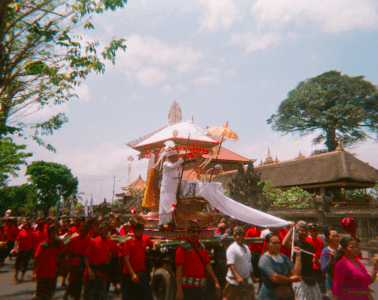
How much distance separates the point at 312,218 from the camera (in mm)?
19031

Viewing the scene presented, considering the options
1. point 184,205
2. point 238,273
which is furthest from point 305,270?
point 184,205

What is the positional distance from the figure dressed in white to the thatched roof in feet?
63.1

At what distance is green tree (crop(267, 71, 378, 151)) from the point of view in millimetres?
41500

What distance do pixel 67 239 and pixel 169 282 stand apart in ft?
7.91

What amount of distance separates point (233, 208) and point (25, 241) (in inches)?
268

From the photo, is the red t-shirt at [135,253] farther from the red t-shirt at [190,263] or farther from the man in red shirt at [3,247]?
the man in red shirt at [3,247]

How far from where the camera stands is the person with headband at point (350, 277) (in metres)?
3.72

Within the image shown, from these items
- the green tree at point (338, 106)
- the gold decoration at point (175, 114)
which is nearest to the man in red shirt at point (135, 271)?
the gold decoration at point (175, 114)

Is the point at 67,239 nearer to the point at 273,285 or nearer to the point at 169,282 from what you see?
the point at 169,282

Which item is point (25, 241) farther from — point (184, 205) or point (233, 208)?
point (233, 208)

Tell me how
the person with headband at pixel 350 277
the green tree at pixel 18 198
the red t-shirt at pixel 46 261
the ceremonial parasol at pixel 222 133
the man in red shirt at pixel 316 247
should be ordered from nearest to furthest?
the person with headband at pixel 350 277 → the red t-shirt at pixel 46 261 → the man in red shirt at pixel 316 247 → the ceremonial parasol at pixel 222 133 → the green tree at pixel 18 198

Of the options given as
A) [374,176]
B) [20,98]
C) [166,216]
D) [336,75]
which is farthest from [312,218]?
[336,75]

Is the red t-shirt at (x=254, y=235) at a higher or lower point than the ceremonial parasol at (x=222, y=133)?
lower

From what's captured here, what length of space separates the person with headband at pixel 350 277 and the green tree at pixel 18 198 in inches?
2069
